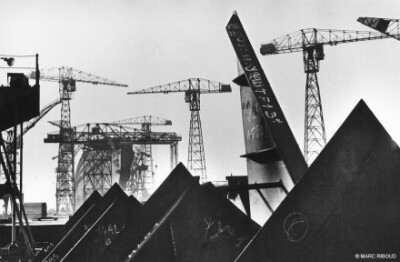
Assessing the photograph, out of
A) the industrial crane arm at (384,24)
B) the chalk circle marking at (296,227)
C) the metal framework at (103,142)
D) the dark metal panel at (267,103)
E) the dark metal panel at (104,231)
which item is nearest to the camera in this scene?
the chalk circle marking at (296,227)

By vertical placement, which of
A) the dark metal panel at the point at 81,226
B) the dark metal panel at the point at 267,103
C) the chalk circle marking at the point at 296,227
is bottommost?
the dark metal panel at the point at 81,226

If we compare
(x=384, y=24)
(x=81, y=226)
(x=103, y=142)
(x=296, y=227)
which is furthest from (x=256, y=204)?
(x=103, y=142)

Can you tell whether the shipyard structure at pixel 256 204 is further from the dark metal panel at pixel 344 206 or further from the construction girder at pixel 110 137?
the construction girder at pixel 110 137

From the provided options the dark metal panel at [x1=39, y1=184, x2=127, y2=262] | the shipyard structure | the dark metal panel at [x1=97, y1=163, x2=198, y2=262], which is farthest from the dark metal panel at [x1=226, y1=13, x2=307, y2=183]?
the dark metal panel at [x1=39, y1=184, x2=127, y2=262]

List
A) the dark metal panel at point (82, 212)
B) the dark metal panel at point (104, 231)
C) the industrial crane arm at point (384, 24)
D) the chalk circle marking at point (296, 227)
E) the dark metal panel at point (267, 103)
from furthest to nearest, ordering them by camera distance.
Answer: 1. the industrial crane arm at point (384, 24)
2. the dark metal panel at point (82, 212)
3. the dark metal panel at point (267, 103)
4. the dark metal panel at point (104, 231)
5. the chalk circle marking at point (296, 227)

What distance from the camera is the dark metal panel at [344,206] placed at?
9.29m

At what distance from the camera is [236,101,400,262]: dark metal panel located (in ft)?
30.5

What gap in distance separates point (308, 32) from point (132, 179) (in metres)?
64.9

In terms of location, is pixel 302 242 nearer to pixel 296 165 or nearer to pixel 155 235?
pixel 155 235

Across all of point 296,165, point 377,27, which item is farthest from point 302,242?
point 377,27

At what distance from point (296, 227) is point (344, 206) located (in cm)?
102

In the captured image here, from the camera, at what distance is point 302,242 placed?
9.40m

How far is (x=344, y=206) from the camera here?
9.41 m

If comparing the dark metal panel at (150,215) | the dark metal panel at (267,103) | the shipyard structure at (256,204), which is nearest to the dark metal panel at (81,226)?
the shipyard structure at (256,204)
